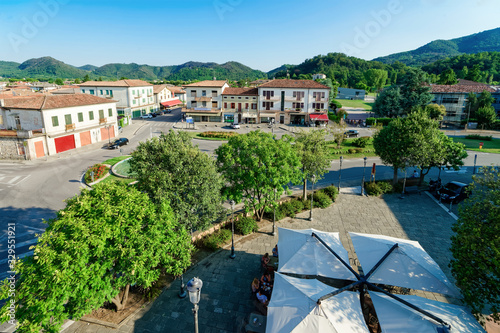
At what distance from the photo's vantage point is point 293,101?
214 feet

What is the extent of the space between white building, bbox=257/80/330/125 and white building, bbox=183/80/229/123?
994 cm

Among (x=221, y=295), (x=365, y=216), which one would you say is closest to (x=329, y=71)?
(x=365, y=216)

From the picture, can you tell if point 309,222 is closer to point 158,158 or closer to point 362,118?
point 158,158

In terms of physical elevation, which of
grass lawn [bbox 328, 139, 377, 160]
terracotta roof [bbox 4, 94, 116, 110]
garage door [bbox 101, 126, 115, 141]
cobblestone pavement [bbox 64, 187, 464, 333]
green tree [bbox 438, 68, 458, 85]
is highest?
green tree [bbox 438, 68, 458, 85]

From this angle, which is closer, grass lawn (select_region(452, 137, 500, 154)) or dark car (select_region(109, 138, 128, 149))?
dark car (select_region(109, 138, 128, 149))

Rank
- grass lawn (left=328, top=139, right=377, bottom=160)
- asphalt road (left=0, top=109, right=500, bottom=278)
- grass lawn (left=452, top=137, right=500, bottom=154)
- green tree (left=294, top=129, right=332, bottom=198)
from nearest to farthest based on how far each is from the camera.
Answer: asphalt road (left=0, top=109, right=500, bottom=278) → green tree (left=294, top=129, right=332, bottom=198) → grass lawn (left=328, top=139, right=377, bottom=160) → grass lawn (left=452, top=137, right=500, bottom=154)

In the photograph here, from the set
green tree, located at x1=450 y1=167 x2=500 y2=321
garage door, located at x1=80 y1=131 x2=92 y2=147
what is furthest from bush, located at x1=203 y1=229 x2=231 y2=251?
garage door, located at x1=80 y1=131 x2=92 y2=147

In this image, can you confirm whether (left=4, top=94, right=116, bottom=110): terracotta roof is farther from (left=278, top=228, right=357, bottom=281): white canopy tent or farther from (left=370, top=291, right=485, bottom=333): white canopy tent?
(left=370, top=291, right=485, bottom=333): white canopy tent

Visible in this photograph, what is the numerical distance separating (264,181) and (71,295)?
1210 cm

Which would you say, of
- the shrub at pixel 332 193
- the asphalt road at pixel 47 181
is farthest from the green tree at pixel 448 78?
the shrub at pixel 332 193

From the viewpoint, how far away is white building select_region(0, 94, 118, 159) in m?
35.0

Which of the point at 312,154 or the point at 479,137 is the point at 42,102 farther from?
the point at 479,137

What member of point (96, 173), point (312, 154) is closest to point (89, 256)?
point (312, 154)

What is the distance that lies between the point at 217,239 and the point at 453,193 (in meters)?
21.7
